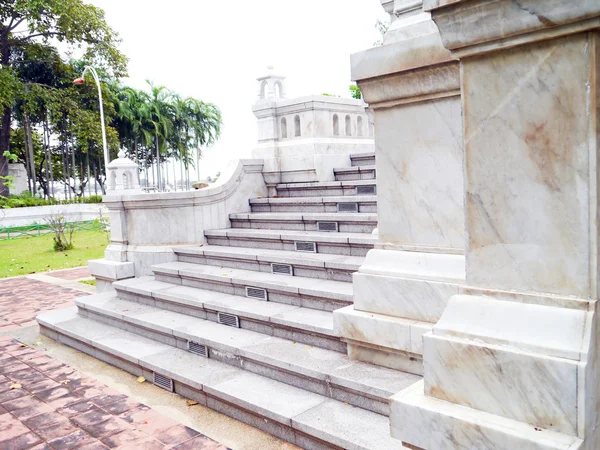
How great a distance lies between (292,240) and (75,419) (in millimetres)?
3097

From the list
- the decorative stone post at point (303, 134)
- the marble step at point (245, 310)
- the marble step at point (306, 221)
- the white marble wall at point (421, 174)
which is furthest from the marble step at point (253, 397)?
the decorative stone post at point (303, 134)

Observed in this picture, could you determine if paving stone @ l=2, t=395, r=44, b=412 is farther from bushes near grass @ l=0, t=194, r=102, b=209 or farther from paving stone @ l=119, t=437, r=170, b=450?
bushes near grass @ l=0, t=194, r=102, b=209

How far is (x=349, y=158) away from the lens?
855 centimetres

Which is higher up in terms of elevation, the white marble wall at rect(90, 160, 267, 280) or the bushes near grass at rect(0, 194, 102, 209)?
the bushes near grass at rect(0, 194, 102, 209)

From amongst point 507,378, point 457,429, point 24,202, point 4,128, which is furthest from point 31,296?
point 4,128

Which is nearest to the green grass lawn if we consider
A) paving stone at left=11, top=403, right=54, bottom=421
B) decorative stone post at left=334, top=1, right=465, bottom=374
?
paving stone at left=11, top=403, right=54, bottom=421

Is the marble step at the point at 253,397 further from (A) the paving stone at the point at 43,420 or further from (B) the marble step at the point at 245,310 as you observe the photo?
(A) the paving stone at the point at 43,420

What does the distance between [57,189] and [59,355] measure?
53017 millimetres

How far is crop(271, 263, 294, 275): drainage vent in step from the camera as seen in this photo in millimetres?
5820

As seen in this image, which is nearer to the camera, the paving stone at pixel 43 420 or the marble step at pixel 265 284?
the paving stone at pixel 43 420

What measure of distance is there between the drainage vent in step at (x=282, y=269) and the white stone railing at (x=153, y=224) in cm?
209

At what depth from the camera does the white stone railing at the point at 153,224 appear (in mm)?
7633

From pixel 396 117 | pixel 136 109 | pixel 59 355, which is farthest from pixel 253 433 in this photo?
pixel 136 109

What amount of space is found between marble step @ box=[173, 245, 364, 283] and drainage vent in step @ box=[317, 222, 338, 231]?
0.60 metres
